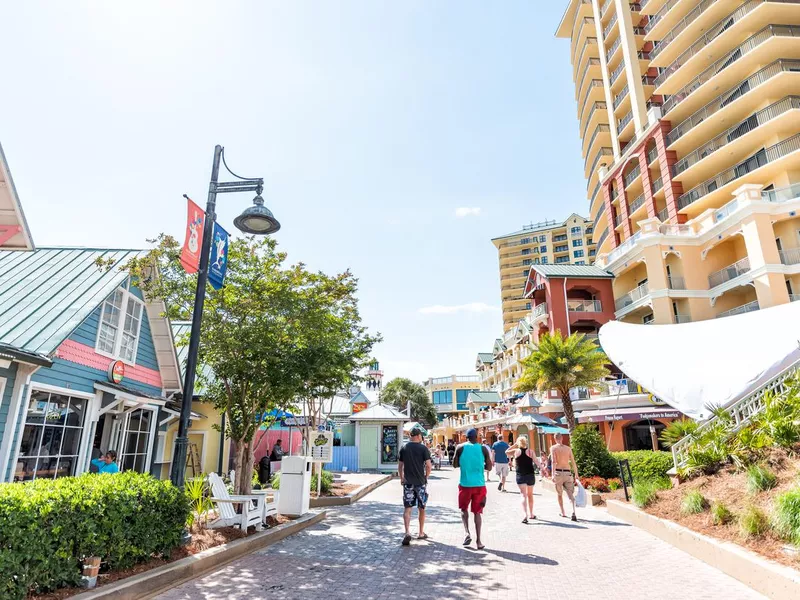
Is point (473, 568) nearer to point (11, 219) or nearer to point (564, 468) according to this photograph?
point (564, 468)

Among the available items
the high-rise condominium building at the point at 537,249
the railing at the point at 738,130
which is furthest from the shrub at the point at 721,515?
the high-rise condominium building at the point at 537,249

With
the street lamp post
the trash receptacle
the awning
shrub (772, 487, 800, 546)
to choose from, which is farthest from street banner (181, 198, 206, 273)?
the awning

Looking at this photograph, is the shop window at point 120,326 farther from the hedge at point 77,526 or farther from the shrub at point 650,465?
the shrub at point 650,465

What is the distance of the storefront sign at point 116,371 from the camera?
1067 cm

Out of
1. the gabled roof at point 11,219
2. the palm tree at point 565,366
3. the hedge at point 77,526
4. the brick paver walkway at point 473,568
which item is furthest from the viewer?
the palm tree at point 565,366

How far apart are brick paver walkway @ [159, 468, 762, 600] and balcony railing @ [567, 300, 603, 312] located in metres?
28.1

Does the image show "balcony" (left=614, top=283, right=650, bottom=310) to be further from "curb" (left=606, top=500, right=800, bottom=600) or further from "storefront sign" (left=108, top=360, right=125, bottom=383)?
"storefront sign" (left=108, top=360, right=125, bottom=383)

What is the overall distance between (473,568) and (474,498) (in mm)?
1365

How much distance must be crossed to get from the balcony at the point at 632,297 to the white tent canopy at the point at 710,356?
1835 centimetres

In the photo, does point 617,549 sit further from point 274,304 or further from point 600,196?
point 600,196

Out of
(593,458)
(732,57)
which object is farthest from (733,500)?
(732,57)

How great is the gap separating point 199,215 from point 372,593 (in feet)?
18.3

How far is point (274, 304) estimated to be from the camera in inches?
403

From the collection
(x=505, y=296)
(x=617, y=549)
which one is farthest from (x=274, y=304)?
(x=505, y=296)
